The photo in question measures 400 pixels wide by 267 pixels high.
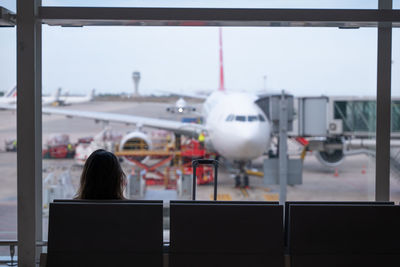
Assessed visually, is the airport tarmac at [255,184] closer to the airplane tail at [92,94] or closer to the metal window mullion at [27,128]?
the metal window mullion at [27,128]

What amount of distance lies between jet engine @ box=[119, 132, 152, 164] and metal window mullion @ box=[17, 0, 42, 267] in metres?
9.53

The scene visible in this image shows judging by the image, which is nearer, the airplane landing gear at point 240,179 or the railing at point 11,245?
the railing at point 11,245

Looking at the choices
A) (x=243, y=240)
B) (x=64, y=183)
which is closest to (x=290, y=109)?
(x=64, y=183)

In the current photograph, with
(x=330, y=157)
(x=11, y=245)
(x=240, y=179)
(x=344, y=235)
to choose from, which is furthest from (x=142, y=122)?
(x=344, y=235)

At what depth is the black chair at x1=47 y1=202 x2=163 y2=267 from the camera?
185 centimetres

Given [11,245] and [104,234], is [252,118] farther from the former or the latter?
[104,234]

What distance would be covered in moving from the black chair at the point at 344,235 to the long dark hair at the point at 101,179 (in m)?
0.79

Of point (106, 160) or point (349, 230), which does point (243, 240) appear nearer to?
point (349, 230)

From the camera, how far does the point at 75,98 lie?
22953mm

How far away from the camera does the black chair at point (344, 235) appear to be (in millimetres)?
1875

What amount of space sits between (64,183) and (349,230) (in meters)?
7.86

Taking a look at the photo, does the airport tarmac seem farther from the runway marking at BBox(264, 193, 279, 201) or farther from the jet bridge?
the jet bridge

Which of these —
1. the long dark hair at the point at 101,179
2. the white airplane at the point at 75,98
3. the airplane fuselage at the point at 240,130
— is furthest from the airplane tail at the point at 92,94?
the long dark hair at the point at 101,179

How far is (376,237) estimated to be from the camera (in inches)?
74.1
